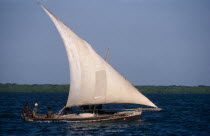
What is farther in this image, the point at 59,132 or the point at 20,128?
the point at 20,128

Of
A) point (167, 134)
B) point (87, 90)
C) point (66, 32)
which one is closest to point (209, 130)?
point (167, 134)

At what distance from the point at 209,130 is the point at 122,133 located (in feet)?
29.6

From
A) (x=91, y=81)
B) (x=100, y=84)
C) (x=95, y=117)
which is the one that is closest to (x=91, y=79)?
(x=91, y=81)

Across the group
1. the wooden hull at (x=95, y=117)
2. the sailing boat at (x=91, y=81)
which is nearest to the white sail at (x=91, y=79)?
the sailing boat at (x=91, y=81)

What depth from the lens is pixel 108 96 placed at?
1454 inches

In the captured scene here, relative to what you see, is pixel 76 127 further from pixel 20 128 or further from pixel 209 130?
pixel 209 130

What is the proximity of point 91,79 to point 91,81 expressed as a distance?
19 cm

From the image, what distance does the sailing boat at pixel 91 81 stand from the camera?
36531 millimetres

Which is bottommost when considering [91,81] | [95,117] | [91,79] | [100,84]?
[95,117]

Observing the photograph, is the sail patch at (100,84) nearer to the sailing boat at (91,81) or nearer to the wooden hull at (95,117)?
the sailing boat at (91,81)

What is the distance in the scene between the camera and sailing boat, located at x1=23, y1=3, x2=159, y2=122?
36531mm

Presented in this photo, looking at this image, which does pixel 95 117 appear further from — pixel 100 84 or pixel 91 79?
pixel 91 79

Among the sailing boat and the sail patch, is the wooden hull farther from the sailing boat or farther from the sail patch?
the sail patch

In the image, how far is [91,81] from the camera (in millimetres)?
37062
